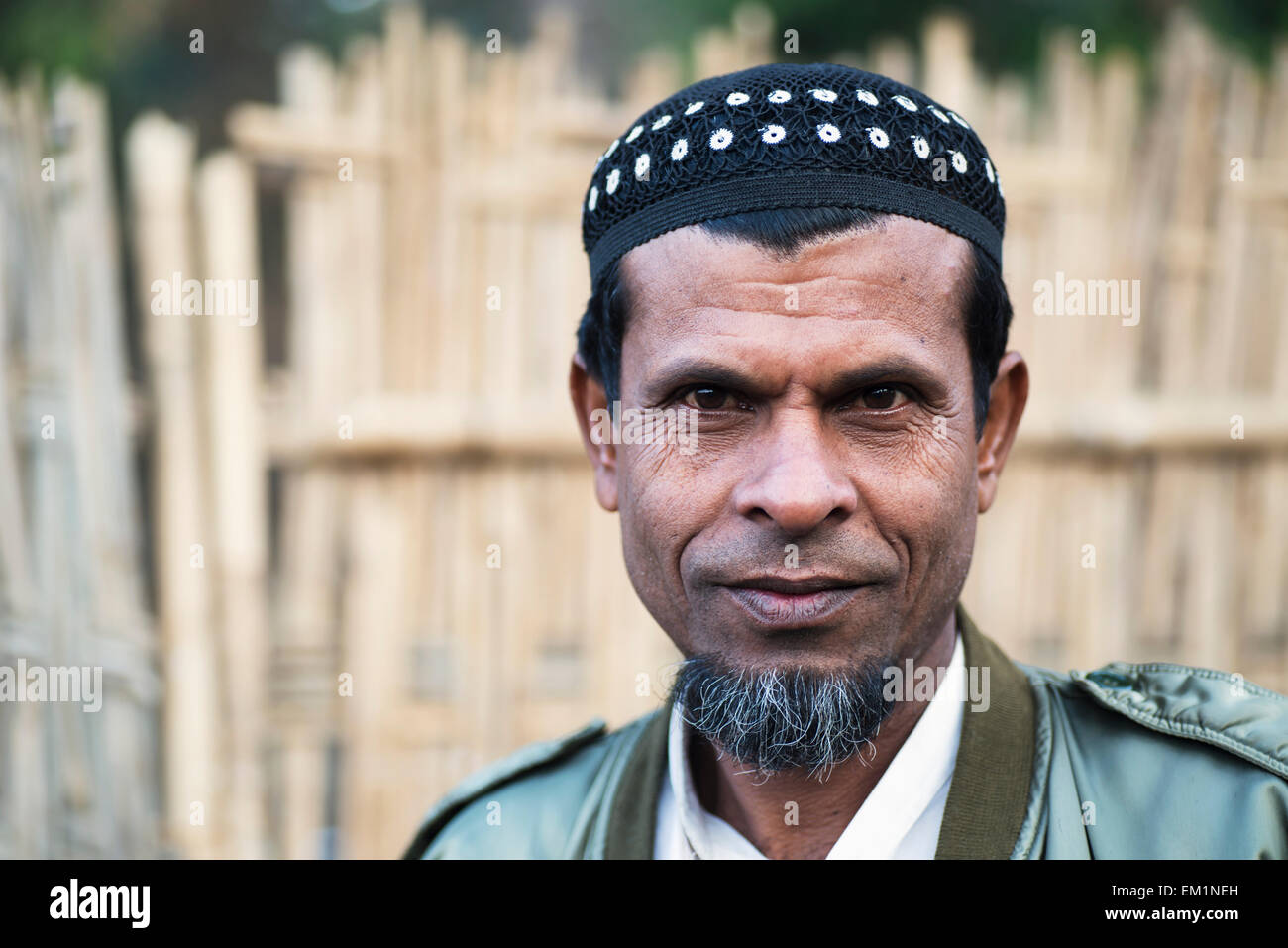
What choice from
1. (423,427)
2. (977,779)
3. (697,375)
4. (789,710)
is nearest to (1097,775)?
(977,779)

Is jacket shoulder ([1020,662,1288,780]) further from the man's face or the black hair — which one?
the black hair

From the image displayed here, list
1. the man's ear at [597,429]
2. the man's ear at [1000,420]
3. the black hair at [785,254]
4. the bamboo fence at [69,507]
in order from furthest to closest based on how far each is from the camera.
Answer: the bamboo fence at [69,507]
the man's ear at [597,429]
the man's ear at [1000,420]
the black hair at [785,254]

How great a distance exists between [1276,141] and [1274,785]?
10.3 feet

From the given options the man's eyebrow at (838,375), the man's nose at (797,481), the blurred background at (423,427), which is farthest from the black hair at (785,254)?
the blurred background at (423,427)

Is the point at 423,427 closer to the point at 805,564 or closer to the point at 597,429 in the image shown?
the point at 597,429

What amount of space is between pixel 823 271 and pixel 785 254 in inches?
2.6

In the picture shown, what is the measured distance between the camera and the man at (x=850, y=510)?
5.67ft

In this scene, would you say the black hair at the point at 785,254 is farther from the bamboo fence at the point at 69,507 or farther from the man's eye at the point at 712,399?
the bamboo fence at the point at 69,507

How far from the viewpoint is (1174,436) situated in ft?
12.9

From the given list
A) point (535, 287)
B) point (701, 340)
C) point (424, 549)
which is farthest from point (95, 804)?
point (701, 340)

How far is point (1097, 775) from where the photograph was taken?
180cm

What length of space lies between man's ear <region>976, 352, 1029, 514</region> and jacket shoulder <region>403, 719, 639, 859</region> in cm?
86

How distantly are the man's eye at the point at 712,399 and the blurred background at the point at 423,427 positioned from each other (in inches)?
80.5
